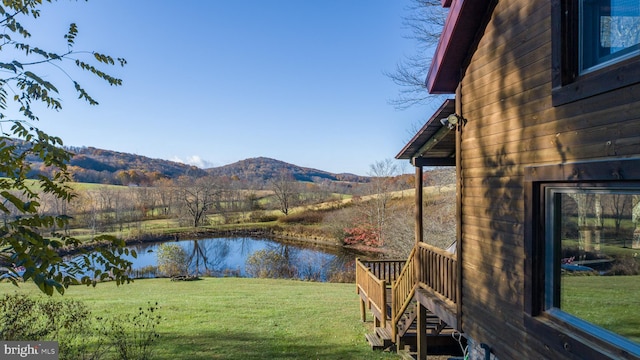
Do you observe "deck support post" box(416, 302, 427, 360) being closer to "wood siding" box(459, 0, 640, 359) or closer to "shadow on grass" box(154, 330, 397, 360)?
"shadow on grass" box(154, 330, 397, 360)

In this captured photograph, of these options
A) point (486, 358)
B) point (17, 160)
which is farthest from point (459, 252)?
point (17, 160)

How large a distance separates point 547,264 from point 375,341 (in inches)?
249

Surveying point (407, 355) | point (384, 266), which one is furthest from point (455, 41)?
point (384, 266)

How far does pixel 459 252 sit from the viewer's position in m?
5.41

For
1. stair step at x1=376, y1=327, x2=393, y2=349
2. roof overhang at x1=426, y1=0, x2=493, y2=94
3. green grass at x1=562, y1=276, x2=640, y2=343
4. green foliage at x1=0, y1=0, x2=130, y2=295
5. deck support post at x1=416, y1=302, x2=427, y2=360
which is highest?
roof overhang at x1=426, y1=0, x2=493, y2=94

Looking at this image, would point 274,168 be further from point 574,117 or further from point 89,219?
point 574,117

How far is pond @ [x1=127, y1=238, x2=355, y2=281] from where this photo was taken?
2459 cm

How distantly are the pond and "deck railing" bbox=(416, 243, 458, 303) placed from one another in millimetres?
15717

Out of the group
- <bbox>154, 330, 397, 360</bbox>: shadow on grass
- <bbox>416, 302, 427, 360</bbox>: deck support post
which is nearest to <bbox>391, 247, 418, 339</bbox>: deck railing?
<bbox>416, 302, 427, 360</bbox>: deck support post

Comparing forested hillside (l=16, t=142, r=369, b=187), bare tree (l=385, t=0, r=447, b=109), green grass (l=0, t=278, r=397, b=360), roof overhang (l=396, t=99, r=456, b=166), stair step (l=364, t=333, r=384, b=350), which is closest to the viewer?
roof overhang (l=396, t=99, r=456, b=166)

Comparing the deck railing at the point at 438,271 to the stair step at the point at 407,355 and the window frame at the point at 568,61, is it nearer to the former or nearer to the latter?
the stair step at the point at 407,355

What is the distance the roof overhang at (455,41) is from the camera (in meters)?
4.83

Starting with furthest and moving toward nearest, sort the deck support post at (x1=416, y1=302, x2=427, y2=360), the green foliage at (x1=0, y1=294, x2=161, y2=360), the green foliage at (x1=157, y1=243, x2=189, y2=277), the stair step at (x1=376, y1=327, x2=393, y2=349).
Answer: the green foliage at (x1=157, y1=243, x2=189, y2=277) < the stair step at (x1=376, y1=327, x2=393, y2=349) < the deck support post at (x1=416, y1=302, x2=427, y2=360) < the green foliage at (x1=0, y1=294, x2=161, y2=360)

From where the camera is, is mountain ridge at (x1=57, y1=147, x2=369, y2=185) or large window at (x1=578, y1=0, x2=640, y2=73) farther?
mountain ridge at (x1=57, y1=147, x2=369, y2=185)
